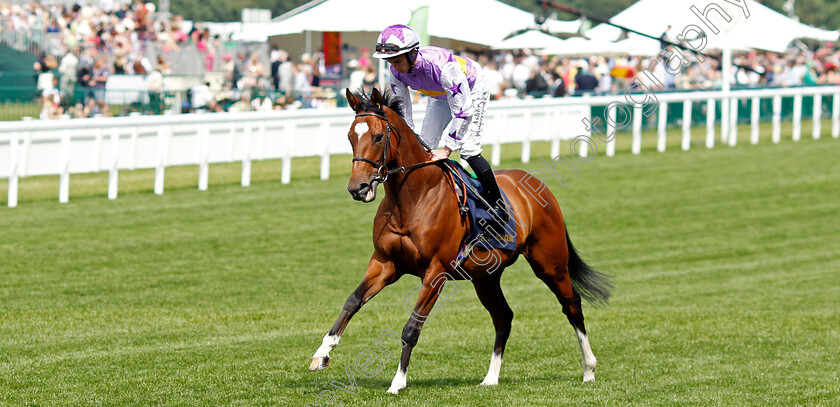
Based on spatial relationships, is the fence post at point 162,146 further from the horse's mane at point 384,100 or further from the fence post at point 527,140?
the horse's mane at point 384,100

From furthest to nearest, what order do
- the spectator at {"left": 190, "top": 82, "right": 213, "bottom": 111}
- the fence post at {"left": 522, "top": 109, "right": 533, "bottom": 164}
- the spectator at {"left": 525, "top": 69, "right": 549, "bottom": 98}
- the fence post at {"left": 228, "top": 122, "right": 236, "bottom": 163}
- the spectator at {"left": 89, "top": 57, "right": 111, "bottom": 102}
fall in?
the spectator at {"left": 525, "top": 69, "right": 549, "bottom": 98} < the spectator at {"left": 89, "top": 57, "right": 111, "bottom": 102} < the spectator at {"left": 190, "top": 82, "right": 213, "bottom": 111} < the fence post at {"left": 522, "top": 109, "right": 533, "bottom": 164} < the fence post at {"left": 228, "top": 122, "right": 236, "bottom": 163}

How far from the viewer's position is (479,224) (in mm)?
6395

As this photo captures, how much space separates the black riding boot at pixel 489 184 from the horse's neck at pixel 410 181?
0.35 m

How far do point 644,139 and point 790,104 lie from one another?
4.02 metres

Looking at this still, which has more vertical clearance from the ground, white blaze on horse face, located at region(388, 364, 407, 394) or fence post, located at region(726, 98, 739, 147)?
fence post, located at region(726, 98, 739, 147)

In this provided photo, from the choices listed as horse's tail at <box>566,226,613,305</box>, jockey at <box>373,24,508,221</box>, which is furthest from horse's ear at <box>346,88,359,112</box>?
horse's tail at <box>566,226,613,305</box>

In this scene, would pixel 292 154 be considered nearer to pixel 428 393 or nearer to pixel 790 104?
pixel 428 393

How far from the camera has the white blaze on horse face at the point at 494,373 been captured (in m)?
6.52

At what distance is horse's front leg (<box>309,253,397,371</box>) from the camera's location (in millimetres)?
5621

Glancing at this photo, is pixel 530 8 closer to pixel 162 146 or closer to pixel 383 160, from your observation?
pixel 162 146

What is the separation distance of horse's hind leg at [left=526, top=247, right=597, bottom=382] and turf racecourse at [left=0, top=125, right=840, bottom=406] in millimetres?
271

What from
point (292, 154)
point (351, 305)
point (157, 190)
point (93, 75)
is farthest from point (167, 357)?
point (93, 75)

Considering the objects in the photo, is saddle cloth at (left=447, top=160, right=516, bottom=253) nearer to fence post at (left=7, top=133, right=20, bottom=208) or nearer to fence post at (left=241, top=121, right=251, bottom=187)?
fence post at (left=7, top=133, right=20, bottom=208)

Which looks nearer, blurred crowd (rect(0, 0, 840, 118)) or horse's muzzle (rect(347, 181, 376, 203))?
horse's muzzle (rect(347, 181, 376, 203))
